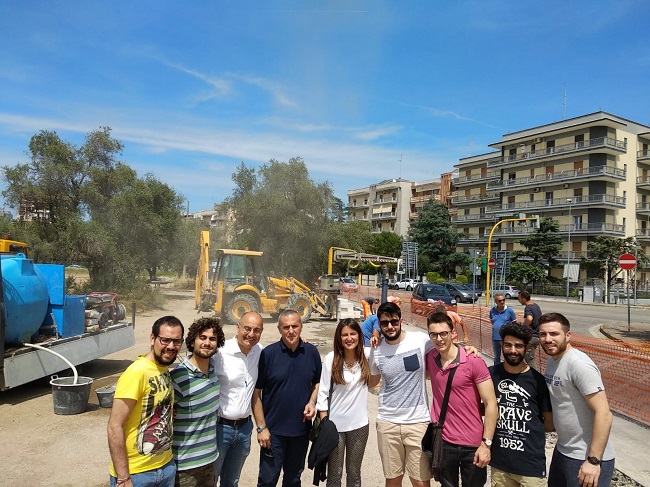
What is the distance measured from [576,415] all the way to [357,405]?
1.42 meters

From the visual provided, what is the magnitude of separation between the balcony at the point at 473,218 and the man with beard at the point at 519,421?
197ft

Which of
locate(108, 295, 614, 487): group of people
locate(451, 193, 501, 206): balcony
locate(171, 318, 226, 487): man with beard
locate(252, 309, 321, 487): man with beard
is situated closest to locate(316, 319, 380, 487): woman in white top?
locate(108, 295, 614, 487): group of people

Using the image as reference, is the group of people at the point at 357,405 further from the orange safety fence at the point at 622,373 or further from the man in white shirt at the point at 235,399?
the orange safety fence at the point at 622,373

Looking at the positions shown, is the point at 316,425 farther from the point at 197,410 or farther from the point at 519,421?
the point at 519,421

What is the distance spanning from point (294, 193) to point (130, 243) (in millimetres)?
12349

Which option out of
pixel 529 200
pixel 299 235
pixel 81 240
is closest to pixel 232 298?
pixel 81 240

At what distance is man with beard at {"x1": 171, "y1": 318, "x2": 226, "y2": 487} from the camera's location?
2.85 meters

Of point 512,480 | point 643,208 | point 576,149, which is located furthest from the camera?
point 643,208

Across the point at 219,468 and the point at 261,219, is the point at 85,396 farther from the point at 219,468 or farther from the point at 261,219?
the point at 261,219

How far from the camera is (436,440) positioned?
3.20 metres

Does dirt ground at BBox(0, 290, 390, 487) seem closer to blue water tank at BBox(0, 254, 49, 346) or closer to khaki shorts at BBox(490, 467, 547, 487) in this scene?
blue water tank at BBox(0, 254, 49, 346)

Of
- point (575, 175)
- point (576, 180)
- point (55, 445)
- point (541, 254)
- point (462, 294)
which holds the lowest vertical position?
point (462, 294)

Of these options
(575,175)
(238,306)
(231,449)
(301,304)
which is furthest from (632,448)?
(575,175)

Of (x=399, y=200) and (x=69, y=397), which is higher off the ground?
(x=399, y=200)
